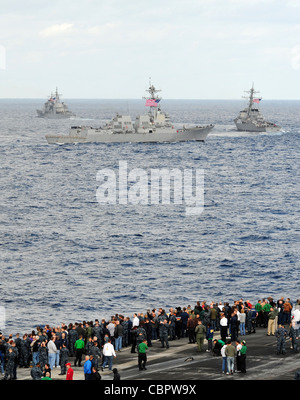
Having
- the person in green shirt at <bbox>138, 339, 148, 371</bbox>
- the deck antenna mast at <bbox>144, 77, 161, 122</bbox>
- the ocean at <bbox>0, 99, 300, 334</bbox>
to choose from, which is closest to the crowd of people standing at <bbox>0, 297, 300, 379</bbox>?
the person in green shirt at <bbox>138, 339, 148, 371</bbox>

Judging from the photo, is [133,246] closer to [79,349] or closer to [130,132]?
[79,349]

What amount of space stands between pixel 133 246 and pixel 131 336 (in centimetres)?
3364

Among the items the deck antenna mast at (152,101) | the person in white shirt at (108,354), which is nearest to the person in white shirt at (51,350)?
the person in white shirt at (108,354)

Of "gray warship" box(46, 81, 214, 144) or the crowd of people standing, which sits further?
"gray warship" box(46, 81, 214, 144)

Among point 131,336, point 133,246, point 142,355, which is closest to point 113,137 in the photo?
point 133,246

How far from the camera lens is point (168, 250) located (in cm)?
6762

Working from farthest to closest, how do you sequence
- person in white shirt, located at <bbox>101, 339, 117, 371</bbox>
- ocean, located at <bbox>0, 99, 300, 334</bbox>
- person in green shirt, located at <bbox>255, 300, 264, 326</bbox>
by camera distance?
ocean, located at <bbox>0, 99, 300, 334</bbox>, person in green shirt, located at <bbox>255, 300, 264, 326</bbox>, person in white shirt, located at <bbox>101, 339, 117, 371</bbox>

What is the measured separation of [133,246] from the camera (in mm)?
69562

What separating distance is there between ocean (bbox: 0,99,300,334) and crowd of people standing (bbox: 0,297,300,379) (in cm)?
1243

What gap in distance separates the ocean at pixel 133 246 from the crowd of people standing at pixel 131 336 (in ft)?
40.8

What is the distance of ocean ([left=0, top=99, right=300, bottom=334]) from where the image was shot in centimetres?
5309

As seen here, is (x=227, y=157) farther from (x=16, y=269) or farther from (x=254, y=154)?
(x=16, y=269)

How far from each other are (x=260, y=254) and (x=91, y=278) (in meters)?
16.5

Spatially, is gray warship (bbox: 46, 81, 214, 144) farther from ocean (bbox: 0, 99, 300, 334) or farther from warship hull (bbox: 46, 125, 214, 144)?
ocean (bbox: 0, 99, 300, 334)
